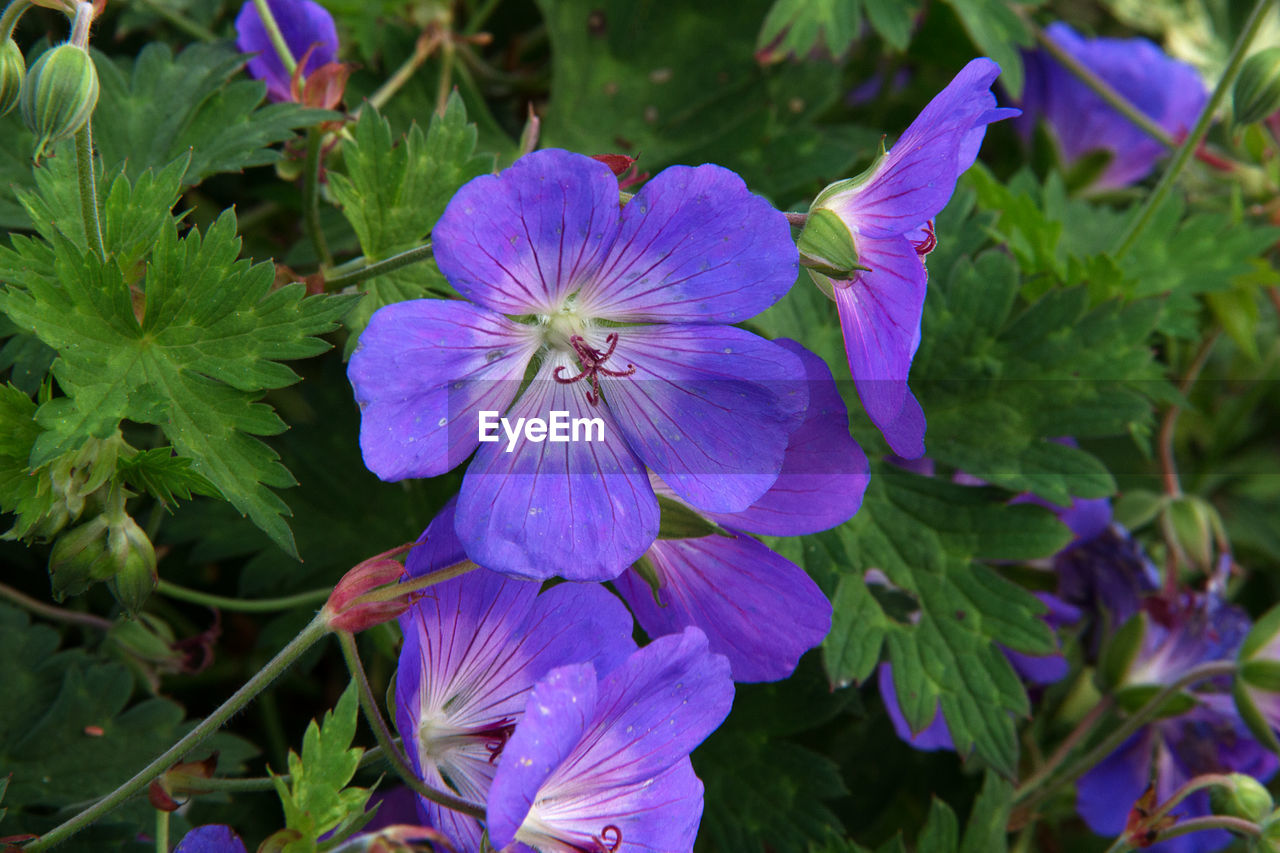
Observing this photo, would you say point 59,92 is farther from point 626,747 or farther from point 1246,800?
point 1246,800

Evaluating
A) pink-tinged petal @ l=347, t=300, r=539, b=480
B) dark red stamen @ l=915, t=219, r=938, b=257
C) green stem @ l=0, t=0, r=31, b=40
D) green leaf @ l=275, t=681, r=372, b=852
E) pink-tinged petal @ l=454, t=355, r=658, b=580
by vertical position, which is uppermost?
green stem @ l=0, t=0, r=31, b=40

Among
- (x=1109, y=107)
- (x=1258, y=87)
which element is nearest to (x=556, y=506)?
(x=1258, y=87)

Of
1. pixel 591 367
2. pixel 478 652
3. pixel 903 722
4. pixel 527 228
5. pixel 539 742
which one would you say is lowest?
pixel 903 722

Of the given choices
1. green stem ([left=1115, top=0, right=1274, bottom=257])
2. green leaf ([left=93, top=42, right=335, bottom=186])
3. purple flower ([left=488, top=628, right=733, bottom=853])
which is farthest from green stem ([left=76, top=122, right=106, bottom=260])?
green stem ([left=1115, top=0, right=1274, bottom=257])

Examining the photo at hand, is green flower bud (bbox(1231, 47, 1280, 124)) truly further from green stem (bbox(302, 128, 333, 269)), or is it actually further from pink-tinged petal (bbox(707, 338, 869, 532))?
green stem (bbox(302, 128, 333, 269))

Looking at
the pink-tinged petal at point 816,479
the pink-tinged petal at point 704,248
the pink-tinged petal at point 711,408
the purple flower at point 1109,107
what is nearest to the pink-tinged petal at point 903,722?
the pink-tinged petal at point 816,479
